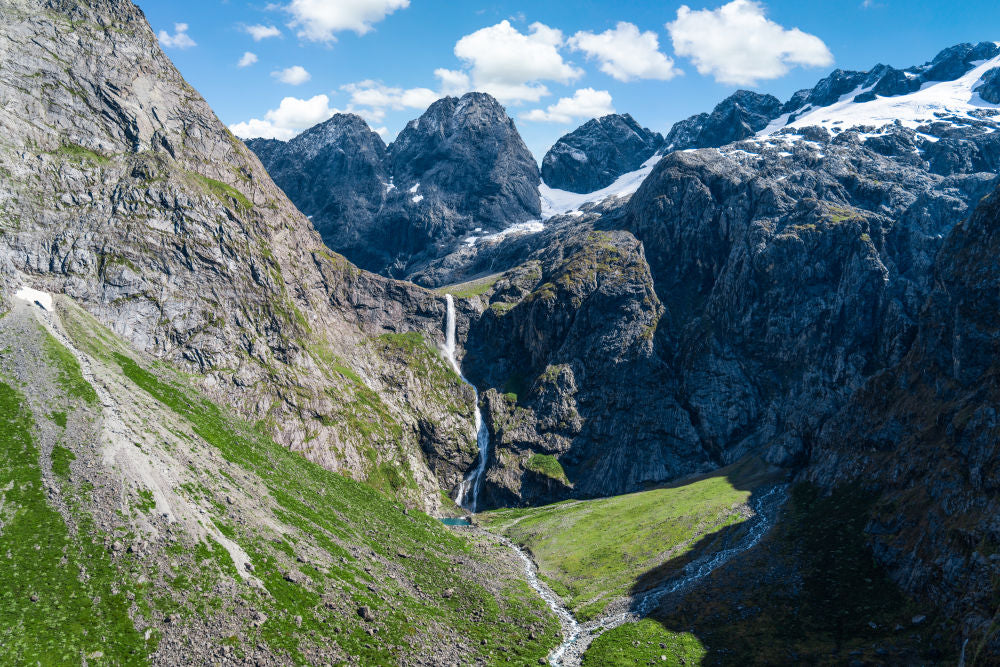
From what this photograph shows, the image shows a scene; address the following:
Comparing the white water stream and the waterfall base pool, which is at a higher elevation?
the white water stream

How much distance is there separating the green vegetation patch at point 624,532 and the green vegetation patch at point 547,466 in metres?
17.1

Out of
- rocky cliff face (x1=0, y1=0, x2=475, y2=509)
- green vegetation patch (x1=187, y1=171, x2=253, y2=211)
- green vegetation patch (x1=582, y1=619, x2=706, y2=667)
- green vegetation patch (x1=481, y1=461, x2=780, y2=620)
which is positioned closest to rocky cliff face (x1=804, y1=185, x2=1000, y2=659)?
green vegetation patch (x1=481, y1=461, x2=780, y2=620)

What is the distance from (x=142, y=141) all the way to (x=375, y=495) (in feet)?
350

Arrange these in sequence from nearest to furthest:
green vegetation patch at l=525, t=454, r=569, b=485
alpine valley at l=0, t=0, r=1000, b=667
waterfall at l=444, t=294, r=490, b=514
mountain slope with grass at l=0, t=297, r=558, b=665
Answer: mountain slope with grass at l=0, t=297, r=558, b=665, alpine valley at l=0, t=0, r=1000, b=667, waterfall at l=444, t=294, r=490, b=514, green vegetation patch at l=525, t=454, r=569, b=485

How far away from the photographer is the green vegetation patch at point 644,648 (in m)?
61.7

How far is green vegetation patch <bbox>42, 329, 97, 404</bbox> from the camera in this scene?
73.5 metres

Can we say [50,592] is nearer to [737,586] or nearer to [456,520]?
[737,586]

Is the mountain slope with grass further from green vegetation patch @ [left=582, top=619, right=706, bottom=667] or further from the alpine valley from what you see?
green vegetation patch @ [left=582, top=619, right=706, bottom=667]

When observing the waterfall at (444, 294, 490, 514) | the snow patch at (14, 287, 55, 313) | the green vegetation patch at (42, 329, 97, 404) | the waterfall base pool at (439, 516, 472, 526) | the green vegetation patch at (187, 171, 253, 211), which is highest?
the green vegetation patch at (187, 171, 253, 211)

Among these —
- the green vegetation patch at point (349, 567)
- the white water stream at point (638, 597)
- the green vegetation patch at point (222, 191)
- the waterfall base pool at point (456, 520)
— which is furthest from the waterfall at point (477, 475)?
the green vegetation patch at point (222, 191)

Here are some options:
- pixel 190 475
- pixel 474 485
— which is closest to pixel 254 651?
pixel 190 475

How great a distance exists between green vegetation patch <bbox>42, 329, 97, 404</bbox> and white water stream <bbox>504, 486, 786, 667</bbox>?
67.8 metres

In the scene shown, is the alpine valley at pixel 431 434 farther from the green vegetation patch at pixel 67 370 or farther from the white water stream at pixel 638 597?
the white water stream at pixel 638 597

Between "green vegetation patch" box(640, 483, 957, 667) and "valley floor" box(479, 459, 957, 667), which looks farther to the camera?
"valley floor" box(479, 459, 957, 667)
